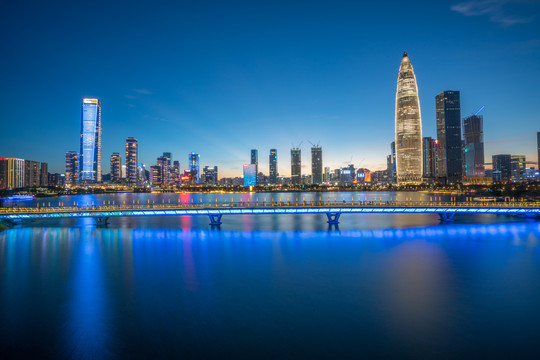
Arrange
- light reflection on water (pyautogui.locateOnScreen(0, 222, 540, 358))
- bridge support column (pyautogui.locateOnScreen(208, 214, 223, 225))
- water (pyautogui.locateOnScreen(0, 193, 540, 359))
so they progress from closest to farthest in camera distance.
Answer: water (pyautogui.locateOnScreen(0, 193, 540, 359))
light reflection on water (pyautogui.locateOnScreen(0, 222, 540, 358))
bridge support column (pyautogui.locateOnScreen(208, 214, 223, 225))

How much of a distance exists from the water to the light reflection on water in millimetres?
100

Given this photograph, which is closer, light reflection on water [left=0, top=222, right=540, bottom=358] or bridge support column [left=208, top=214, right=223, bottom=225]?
light reflection on water [left=0, top=222, right=540, bottom=358]

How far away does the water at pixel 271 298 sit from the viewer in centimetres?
1627

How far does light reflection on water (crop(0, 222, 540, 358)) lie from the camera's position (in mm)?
16406

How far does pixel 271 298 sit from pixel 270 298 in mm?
74

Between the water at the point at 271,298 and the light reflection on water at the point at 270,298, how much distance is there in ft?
0.33

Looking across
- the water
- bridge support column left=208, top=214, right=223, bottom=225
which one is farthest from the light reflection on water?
bridge support column left=208, top=214, right=223, bottom=225

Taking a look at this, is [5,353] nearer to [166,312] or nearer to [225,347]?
[166,312]

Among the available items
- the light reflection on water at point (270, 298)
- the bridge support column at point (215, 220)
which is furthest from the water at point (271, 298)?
the bridge support column at point (215, 220)

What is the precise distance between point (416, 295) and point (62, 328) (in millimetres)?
23001

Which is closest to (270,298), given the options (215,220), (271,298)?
(271,298)

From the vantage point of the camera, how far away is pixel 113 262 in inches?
1326

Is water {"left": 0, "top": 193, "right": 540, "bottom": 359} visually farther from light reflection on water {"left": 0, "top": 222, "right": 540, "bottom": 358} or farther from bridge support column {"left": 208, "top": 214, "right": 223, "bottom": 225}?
bridge support column {"left": 208, "top": 214, "right": 223, "bottom": 225}

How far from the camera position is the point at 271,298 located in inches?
918
